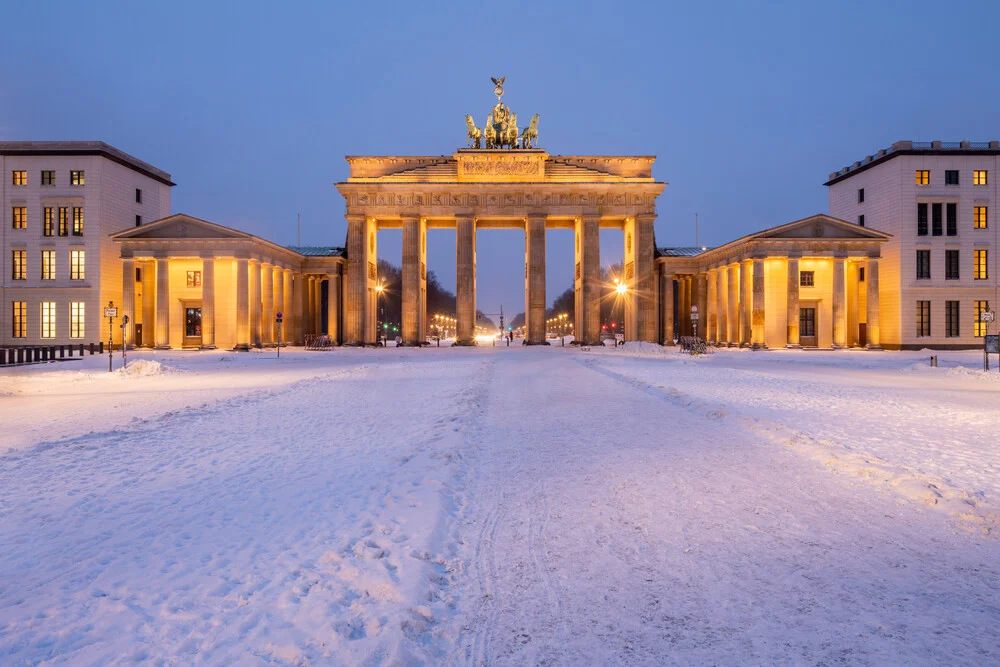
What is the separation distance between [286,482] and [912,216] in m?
61.2

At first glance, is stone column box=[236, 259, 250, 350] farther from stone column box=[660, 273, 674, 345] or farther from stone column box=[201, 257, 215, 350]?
stone column box=[660, 273, 674, 345]

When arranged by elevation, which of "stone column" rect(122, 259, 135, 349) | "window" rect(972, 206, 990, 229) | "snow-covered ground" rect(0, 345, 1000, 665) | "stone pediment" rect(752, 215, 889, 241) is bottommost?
"snow-covered ground" rect(0, 345, 1000, 665)

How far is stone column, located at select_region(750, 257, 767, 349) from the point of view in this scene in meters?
52.5

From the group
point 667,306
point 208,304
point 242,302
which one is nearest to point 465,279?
point 242,302

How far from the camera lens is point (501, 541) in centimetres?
562

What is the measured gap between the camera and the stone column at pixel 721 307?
2373 inches

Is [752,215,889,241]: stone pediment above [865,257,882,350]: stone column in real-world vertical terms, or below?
above

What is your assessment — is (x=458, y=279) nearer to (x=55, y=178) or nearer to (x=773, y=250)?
(x=773, y=250)

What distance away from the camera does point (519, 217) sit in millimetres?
59812

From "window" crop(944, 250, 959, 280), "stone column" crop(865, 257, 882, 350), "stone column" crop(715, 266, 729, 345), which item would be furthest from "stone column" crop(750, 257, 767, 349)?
"window" crop(944, 250, 959, 280)

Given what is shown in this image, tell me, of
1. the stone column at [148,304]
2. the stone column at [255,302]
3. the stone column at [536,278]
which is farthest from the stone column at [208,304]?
the stone column at [536,278]

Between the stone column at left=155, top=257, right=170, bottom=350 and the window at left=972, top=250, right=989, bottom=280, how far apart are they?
72658 mm

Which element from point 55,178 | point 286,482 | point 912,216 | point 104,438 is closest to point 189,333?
point 55,178

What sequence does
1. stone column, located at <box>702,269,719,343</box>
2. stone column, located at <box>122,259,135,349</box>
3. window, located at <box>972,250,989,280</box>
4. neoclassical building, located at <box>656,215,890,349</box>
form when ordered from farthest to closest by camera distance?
1. stone column, located at <box>702,269,719,343</box>
2. window, located at <box>972,250,989,280</box>
3. neoclassical building, located at <box>656,215,890,349</box>
4. stone column, located at <box>122,259,135,349</box>
